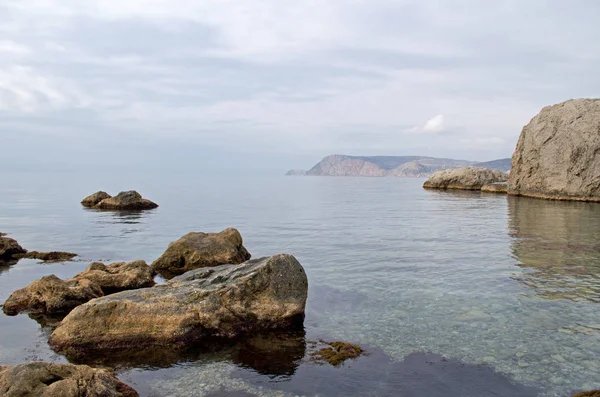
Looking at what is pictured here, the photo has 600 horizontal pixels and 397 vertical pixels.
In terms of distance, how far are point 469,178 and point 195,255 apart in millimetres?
64706

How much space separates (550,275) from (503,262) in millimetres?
2657

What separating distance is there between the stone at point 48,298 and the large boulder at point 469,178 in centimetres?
6940

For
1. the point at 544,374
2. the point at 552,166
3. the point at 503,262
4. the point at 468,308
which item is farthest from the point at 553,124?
the point at 544,374

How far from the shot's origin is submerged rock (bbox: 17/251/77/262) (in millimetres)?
22250

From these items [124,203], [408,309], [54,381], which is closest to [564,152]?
[408,309]

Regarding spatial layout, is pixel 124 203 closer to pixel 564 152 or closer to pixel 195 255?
pixel 195 255

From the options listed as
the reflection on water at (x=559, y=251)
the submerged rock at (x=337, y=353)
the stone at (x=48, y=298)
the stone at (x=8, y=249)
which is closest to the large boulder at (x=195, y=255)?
the stone at (x=48, y=298)

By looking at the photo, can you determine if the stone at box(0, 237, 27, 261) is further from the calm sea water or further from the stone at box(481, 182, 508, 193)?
the stone at box(481, 182, 508, 193)

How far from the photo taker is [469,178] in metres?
75.4

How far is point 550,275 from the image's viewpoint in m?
17.3

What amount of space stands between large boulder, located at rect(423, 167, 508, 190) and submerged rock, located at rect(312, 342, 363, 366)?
225 ft

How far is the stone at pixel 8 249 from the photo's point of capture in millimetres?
22016

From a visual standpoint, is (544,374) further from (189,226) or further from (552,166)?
(552,166)

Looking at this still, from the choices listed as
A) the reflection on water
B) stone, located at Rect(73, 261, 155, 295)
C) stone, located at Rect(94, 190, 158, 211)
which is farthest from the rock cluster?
the reflection on water
